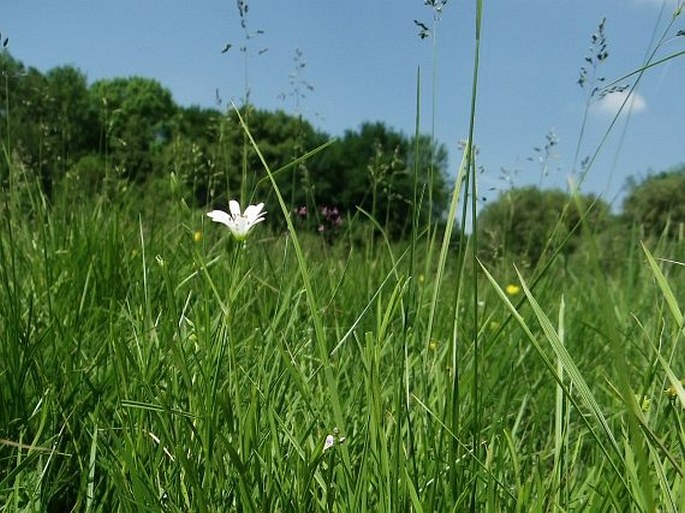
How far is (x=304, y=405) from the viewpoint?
4.30ft

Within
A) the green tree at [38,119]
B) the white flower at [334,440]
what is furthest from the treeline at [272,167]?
the white flower at [334,440]

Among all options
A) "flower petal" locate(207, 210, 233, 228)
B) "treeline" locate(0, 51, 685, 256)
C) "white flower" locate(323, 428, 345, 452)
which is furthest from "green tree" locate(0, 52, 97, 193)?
"white flower" locate(323, 428, 345, 452)

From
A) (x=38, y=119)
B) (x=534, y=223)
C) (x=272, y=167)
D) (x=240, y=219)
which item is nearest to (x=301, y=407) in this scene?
(x=240, y=219)

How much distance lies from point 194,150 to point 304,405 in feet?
5.21

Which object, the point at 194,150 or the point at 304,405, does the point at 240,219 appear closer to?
the point at 304,405

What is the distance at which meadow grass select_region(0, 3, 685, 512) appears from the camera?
2.64ft

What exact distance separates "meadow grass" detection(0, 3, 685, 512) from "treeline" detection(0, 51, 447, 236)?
197mm

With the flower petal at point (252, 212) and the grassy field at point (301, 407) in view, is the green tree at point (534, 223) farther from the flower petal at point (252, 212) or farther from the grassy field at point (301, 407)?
the flower petal at point (252, 212)

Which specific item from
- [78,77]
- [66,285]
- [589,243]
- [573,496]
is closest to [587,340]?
[573,496]

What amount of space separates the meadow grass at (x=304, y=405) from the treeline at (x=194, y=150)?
197 mm

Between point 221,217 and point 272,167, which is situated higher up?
point 272,167

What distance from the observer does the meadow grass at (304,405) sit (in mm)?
805

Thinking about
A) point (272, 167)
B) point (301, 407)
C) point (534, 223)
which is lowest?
point (301, 407)

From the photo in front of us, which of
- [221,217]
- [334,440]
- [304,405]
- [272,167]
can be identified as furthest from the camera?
[272,167]
